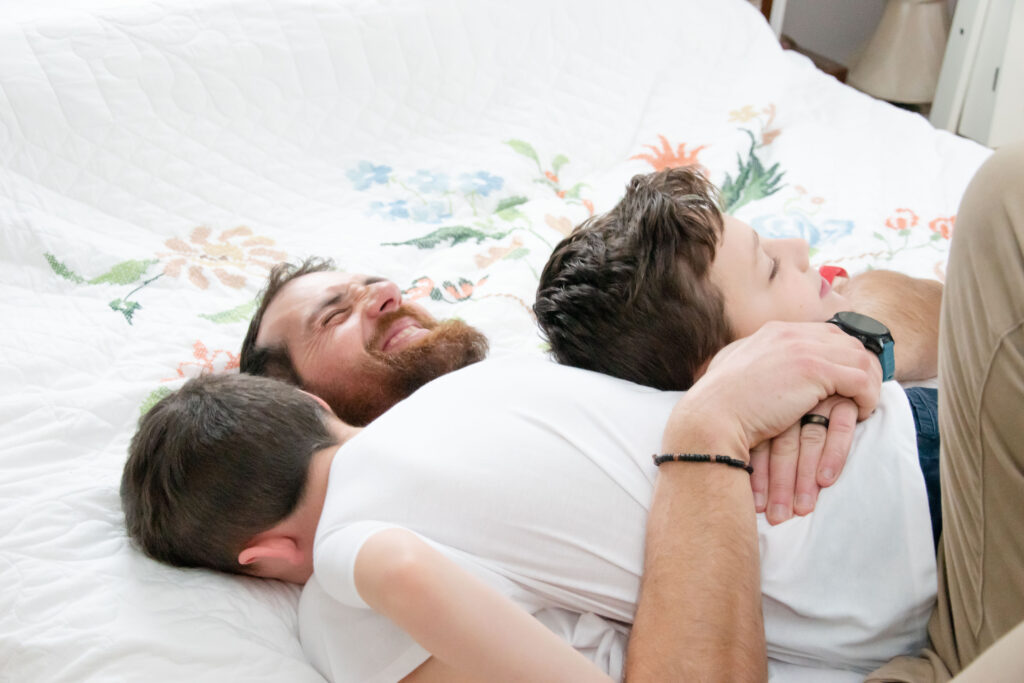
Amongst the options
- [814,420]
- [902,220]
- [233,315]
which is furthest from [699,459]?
[902,220]

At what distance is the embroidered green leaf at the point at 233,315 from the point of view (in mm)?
1558

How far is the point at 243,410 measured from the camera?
1093 millimetres

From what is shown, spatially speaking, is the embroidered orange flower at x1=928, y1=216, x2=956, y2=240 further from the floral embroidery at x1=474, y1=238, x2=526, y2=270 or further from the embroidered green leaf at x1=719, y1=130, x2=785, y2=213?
the floral embroidery at x1=474, y1=238, x2=526, y2=270

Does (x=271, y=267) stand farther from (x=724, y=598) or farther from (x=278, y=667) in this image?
(x=724, y=598)

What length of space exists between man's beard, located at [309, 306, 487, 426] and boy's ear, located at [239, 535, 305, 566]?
37 centimetres

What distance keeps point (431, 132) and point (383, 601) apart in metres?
1.43

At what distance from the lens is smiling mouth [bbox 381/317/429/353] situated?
1.48m

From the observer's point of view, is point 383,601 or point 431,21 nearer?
point 383,601

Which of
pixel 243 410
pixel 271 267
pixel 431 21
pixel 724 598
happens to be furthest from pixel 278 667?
pixel 431 21

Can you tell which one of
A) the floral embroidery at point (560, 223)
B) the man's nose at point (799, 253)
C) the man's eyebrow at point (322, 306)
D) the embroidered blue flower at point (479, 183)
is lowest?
the man's eyebrow at point (322, 306)

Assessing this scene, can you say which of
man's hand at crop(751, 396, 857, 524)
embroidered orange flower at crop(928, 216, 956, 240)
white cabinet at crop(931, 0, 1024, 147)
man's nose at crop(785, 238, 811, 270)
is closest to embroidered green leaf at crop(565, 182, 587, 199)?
embroidered orange flower at crop(928, 216, 956, 240)

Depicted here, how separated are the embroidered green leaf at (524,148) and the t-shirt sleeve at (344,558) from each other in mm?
1256

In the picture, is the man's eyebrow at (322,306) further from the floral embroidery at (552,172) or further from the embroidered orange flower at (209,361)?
the floral embroidery at (552,172)

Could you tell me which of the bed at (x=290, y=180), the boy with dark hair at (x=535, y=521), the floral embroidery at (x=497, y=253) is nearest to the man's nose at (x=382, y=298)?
the bed at (x=290, y=180)
